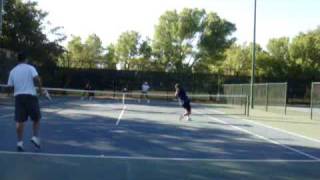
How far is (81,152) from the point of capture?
1287cm

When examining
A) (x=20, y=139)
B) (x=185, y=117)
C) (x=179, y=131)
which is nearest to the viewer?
(x=20, y=139)

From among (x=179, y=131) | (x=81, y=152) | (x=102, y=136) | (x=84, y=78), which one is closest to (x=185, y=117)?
(x=179, y=131)

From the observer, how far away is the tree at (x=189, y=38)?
79.3 meters

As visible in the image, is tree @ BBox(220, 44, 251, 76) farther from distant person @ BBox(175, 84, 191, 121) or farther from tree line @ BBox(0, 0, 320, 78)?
distant person @ BBox(175, 84, 191, 121)

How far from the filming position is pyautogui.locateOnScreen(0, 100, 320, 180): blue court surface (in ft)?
34.2

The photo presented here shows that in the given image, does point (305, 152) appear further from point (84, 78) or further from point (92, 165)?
point (84, 78)

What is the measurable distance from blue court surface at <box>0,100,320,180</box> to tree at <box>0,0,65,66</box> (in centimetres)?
3606

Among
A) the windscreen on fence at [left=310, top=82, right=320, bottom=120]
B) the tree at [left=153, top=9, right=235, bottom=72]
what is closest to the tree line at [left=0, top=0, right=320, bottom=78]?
the tree at [left=153, top=9, right=235, bottom=72]

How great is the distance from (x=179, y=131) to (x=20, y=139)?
309 inches

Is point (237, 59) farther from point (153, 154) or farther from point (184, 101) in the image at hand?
point (153, 154)

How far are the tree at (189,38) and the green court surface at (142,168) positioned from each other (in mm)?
66395

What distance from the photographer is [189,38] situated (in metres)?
81.3

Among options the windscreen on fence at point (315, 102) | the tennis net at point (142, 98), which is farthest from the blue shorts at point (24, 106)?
the tennis net at point (142, 98)

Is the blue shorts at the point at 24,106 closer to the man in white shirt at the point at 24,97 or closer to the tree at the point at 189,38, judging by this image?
the man in white shirt at the point at 24,97
